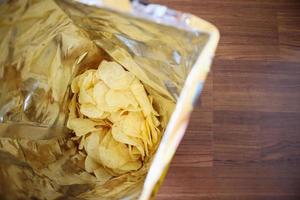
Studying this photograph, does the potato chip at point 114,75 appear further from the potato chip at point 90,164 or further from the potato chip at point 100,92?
the potato chip at point 90,164

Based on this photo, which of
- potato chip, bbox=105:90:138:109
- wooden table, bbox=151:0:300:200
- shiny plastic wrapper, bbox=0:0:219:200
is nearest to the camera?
shiny plastic wrapper, bbox=0:0:219:200

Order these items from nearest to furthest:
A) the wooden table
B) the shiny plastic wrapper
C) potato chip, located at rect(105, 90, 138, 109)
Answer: the shiny plastic wrapper → potato chip, located at rect(105, 90, 138, 109) → the wooden table

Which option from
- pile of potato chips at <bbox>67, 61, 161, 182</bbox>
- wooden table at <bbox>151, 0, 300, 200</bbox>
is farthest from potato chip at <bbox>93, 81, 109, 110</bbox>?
wooden table at <bbox>151, 0, 300, 200</bbox>

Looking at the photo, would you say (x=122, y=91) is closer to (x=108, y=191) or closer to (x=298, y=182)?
(x=108, y=191)

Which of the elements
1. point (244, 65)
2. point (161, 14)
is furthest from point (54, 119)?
point (244, 65)

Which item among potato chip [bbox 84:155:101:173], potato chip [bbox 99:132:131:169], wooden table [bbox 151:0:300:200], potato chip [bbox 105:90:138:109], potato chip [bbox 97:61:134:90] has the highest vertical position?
potato chip [bbox 97:61:134:90]

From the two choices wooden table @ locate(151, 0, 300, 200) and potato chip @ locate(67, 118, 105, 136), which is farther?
wooden table @ locate(151, 0, 300, 200)

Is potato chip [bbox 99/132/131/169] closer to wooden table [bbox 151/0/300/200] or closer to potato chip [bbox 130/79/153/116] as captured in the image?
potato chip [bbox 130/79/153/116]

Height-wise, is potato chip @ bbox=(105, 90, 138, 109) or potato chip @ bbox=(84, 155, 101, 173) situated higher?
potato chip @ bbox=(105, 90, 138, 109)
